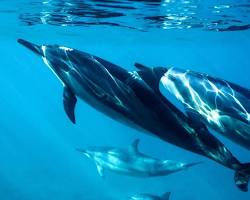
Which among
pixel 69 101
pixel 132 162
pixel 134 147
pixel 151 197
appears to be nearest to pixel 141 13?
pixel 134 147

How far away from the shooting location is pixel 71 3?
55.8 feet

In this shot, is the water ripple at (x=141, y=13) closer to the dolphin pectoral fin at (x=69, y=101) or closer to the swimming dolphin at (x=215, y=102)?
the swimming dolphin at (x=215, y=102)

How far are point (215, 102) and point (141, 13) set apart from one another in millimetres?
14910

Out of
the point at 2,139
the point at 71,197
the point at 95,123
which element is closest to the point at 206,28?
the point at 71,197

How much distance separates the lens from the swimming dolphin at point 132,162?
13.9 meters

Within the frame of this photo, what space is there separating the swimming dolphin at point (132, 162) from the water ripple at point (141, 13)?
611 centimetres

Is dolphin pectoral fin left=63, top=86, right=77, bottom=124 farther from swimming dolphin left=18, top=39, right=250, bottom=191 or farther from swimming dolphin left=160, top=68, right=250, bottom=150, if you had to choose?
swimming dolphin left=160, top=68, right=250, bottom=150

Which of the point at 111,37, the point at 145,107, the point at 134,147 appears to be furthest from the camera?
the point at 111,37

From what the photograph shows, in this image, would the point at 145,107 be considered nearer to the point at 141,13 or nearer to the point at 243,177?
the point at 243,177

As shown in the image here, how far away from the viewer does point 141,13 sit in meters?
19.2

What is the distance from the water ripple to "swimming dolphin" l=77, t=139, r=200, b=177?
611cm

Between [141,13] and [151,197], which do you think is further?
[141,13]

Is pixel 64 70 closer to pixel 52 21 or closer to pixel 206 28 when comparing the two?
pixel 52 21

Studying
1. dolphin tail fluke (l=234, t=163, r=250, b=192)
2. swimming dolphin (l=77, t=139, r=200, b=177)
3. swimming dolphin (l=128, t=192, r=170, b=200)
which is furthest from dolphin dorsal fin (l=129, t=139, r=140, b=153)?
dolphin tail fluke (l=234, t=163, r=250, b=192)
